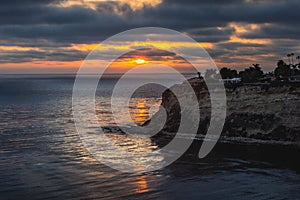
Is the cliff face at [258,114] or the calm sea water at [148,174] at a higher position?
the cliff face at [258,114]

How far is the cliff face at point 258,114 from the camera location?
66.2m

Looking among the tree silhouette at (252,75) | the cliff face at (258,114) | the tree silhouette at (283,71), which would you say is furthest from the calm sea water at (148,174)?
the tree silhouette at (283,71)

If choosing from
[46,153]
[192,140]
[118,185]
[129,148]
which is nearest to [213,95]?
[192,140]

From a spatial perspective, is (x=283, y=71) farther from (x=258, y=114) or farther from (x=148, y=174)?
(x=148, y=174)

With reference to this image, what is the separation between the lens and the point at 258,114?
7075 cm

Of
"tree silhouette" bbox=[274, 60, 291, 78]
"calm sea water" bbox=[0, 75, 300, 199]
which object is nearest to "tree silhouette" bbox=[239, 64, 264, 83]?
"tree silhouette" bbox=[274, 60, 291, 78]

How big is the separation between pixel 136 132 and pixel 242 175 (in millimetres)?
35494

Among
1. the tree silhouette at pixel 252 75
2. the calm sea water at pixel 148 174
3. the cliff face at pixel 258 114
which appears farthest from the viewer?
the tree silhouette at pixel 252 75

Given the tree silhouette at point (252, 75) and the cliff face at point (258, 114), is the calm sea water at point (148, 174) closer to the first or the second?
the cliff face at point (258, 114)

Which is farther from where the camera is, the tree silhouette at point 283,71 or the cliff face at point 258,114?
the tree silhouette at point 283,71

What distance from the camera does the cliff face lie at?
217 ft

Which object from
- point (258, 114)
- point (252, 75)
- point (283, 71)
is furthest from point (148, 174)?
point (283, 71)

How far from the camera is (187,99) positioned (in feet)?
272

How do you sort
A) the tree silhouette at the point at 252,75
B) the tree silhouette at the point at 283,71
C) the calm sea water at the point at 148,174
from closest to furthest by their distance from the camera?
the calm sea water at the point at 148,174
the tree silhouette at the point at 252,75
the tree silhouette at the point at 283,71
